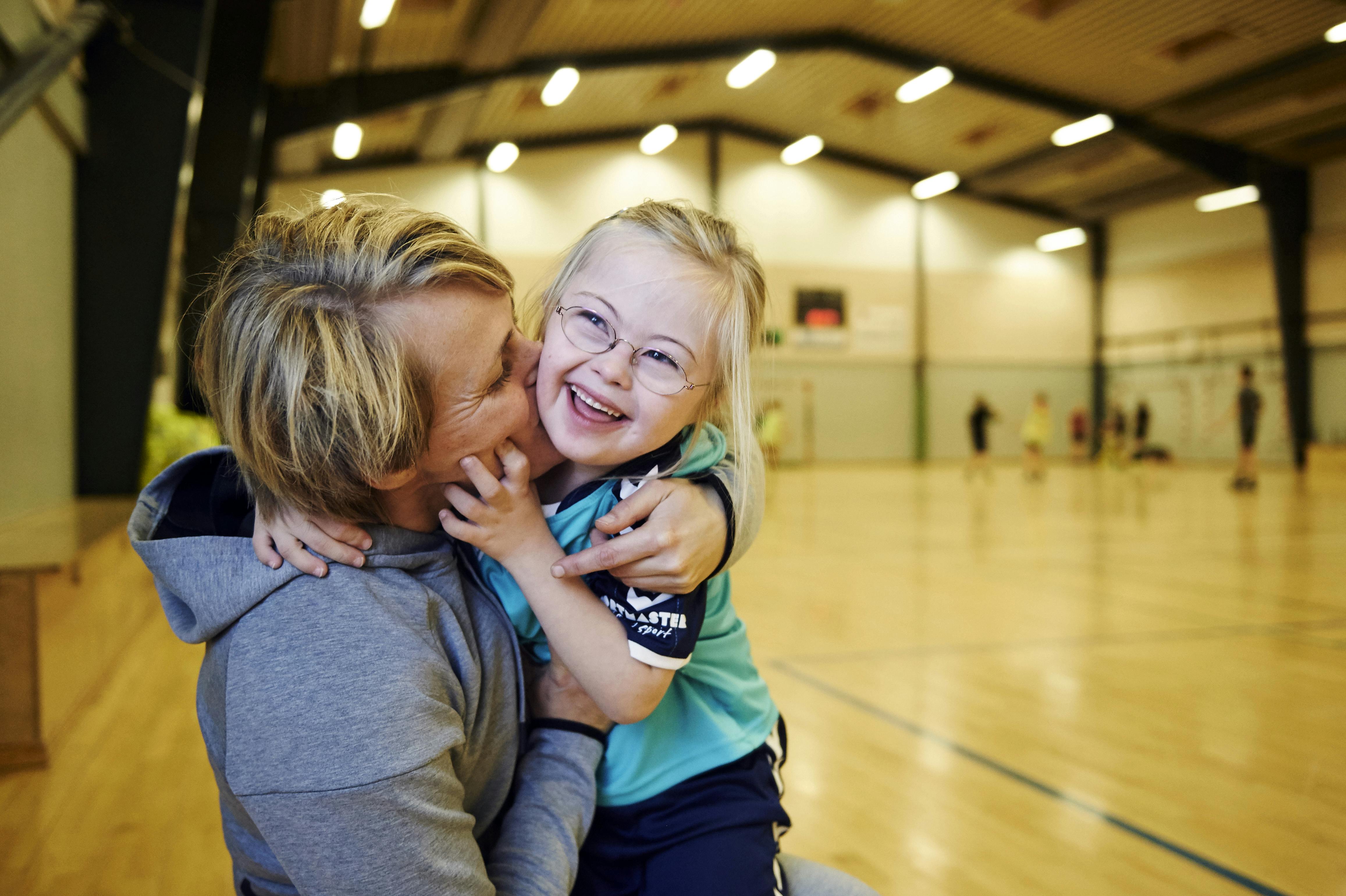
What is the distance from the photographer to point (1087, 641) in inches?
149

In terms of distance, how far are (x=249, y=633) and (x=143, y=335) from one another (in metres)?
3.94

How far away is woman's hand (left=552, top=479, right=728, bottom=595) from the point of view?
987 millimetres

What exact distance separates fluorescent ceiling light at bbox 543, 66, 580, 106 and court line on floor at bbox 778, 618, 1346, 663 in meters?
11.3

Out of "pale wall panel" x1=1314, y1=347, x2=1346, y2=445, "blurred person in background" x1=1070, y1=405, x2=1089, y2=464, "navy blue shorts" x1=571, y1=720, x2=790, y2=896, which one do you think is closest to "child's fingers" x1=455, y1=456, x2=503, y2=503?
"navy blue shorts" x1=571, y1=720, x2=790, y2=896

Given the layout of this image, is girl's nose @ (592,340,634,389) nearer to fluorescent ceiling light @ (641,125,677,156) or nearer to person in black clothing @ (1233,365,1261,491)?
person in black clothing @ (1233,365,1261,491)

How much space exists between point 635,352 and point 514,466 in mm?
284

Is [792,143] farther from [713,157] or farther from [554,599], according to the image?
[554,599]

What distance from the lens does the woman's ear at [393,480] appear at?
33.3 inches

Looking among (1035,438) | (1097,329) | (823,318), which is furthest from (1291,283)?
(823,318)

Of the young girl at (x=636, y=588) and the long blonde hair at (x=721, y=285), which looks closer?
the young girl at (x=636, y=588)

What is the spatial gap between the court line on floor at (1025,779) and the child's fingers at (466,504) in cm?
169

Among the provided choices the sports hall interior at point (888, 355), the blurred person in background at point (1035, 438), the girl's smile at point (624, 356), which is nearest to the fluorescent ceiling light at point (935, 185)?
the sports hall interior at point (888, 355)

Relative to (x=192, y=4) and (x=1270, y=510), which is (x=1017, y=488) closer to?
(x=1270, y=510)

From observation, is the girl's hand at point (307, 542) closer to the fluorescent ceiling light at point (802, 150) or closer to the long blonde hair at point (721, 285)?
the long blonde hair at point (721, 285)
